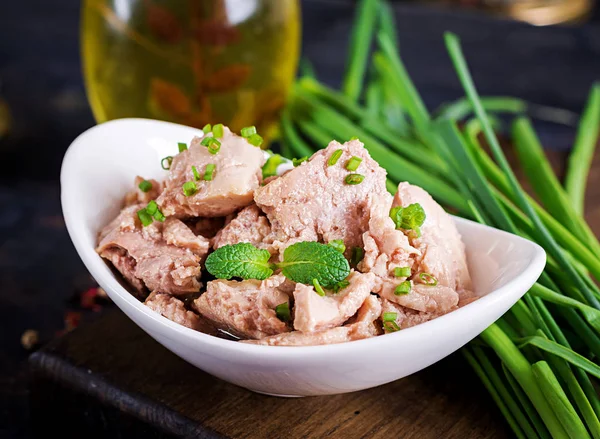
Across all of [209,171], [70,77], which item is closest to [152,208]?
[209,171]

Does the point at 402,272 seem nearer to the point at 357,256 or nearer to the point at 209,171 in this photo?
the point at 357,256

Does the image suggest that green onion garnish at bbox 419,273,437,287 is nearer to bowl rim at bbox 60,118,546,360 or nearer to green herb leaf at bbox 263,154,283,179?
bowl rim at bbox 60,118,546,360

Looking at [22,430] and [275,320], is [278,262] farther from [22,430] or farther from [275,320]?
[22,430]

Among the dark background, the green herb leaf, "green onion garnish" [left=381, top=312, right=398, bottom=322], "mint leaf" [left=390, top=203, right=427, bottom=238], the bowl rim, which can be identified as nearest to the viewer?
the bowl rim

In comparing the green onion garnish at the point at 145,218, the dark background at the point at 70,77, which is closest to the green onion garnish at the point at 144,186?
the green onion garnish at the point at 145,218

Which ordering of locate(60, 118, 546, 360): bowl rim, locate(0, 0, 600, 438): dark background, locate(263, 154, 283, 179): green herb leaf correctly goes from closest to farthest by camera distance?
locate(60, 118, 546, 360): bowl rim, locate(263, 154, 283, 179): green herb leaf, locate(0, 0, 600, 438): dark background

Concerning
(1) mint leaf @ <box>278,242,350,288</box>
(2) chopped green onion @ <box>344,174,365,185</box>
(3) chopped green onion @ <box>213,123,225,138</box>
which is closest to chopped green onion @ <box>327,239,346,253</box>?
(1) mint leaf @ <box>278,242,350,288</box>
